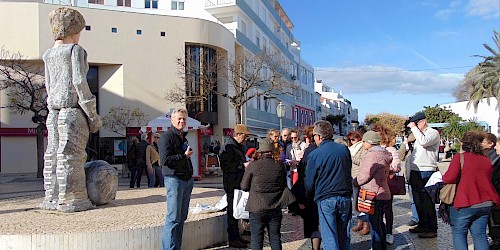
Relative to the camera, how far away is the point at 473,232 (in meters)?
5.30

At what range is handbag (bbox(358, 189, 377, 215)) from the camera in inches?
240

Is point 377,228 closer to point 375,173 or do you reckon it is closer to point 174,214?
point 375,173

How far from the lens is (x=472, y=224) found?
5.30 metres

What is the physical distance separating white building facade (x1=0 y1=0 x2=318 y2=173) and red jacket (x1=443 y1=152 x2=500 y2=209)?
26485 millimetres

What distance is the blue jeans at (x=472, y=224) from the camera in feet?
17.1

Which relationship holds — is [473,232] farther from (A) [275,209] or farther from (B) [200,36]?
(B) [200,36]

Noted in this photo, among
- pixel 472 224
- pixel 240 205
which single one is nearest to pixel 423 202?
pixel 472 224

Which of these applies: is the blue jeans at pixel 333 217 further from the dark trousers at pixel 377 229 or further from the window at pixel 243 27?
the window at pixel 243 27

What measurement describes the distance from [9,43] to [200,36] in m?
12.2

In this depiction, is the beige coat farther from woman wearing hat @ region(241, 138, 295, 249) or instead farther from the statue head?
woman wearing hat @ region(241, 138, 295, 249)

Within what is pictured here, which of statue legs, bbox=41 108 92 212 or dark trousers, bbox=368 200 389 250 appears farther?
statue legs, bbox=41 108 92 212

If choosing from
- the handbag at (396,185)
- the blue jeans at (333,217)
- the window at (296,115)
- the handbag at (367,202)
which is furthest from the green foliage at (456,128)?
the blue jeans at (333,217)

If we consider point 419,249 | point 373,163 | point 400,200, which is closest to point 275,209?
point 373,163

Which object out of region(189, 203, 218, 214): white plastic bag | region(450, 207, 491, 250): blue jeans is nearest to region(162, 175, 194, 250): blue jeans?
region(189, 203, 218, 214): white plastic bag
